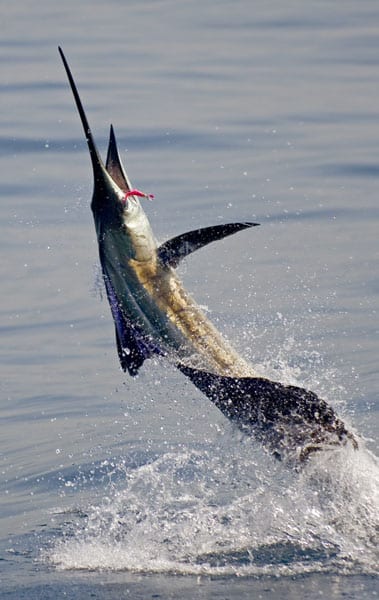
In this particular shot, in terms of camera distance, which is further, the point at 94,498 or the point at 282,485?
the point at 94,498

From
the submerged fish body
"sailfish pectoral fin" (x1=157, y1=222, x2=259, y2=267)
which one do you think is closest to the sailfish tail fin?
the submerged fish body

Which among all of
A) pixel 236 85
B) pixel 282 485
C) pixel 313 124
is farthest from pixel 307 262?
pixel 236 85

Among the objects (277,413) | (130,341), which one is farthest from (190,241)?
(277,413)

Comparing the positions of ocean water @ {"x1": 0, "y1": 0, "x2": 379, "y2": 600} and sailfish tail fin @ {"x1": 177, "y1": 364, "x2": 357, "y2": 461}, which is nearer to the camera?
sailfish tail fin @ {"x1": 177, "y1": 364, "x2": 357, "y2": 461}

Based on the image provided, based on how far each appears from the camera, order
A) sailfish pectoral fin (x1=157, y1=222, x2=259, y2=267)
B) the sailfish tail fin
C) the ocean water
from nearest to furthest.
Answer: the sailfish tail fin, sailfish pectoral fin (x1=157, y1=222, x2=259, y2=267), the ocean water

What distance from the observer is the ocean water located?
602 cm

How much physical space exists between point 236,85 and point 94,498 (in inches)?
394

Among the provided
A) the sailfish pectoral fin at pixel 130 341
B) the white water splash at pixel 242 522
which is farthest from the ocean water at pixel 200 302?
the sailfish pectoral fin at pixel 130 341

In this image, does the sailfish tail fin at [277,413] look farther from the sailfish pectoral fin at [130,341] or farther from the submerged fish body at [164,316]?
the sailfish pectoral fin at [130,341]

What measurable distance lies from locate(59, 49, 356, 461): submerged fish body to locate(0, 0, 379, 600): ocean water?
24cm

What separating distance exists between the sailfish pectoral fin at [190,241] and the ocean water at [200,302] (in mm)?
783

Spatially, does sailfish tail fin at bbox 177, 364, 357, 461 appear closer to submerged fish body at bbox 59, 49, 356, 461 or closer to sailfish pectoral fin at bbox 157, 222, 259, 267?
submerged fish body at bbox 59, 49, 356, 461

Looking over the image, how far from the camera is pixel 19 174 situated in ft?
44.0

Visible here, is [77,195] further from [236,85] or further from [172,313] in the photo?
[172,313]
